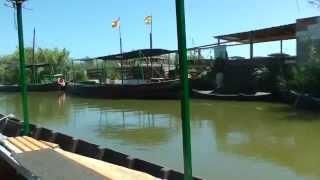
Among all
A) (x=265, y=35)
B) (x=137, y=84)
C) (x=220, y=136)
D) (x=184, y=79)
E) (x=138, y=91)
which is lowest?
(x=220, y=136)

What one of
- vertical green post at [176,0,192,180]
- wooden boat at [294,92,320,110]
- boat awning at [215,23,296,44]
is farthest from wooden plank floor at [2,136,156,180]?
boat awning at [215,23,296,44]

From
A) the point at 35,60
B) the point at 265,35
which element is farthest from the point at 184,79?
the point at 35,60

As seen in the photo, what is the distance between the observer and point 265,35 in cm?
3297

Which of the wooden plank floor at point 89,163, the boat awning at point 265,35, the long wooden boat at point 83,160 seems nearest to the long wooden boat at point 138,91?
the boat awning at point 265,35

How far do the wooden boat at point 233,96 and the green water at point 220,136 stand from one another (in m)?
0.81

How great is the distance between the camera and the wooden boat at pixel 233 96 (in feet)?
93.6

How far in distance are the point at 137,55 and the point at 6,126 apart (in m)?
24.1

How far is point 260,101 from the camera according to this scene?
28453mm

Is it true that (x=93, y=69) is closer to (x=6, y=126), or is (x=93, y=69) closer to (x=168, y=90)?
(x=168, y=90)

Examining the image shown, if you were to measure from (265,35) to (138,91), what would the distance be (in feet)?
28.0

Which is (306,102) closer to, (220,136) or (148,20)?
(220,136)

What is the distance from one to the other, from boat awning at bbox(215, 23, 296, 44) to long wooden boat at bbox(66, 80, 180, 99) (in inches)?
166

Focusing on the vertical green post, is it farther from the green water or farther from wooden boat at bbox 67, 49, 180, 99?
wooden boat at bbox 67, 49, 180, 99

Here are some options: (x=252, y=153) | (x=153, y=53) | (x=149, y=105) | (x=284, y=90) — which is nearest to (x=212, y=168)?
(x=252, y=153)
